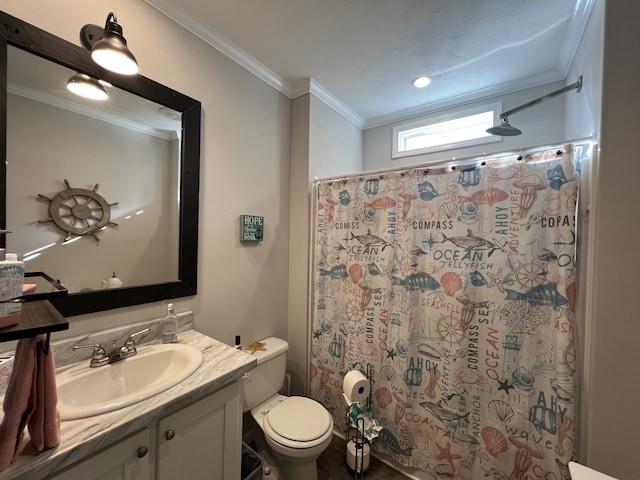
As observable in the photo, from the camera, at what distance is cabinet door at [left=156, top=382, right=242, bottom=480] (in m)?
0.91

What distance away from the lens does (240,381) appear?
1.15m

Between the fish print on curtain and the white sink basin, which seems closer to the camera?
the white sink basin

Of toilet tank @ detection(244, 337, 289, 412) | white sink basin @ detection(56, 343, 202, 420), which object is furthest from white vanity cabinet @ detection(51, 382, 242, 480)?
toilet tank @ detection(244, 337, 289, 412)

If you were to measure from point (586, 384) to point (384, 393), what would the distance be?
987 millimetres

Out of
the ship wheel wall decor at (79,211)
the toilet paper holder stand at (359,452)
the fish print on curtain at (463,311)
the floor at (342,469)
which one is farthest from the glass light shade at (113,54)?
the floor at (342,469)

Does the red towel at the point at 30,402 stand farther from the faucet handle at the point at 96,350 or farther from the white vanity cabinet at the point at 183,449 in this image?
the faucet handle at the point at 96,350

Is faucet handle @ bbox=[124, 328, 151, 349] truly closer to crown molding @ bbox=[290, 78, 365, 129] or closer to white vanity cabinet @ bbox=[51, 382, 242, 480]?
white vanity cabinet @ bbox=[51, 382, 242, 480]

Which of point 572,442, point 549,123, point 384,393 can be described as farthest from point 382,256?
point 549,123

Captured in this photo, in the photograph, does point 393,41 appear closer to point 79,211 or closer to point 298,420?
point 79,211

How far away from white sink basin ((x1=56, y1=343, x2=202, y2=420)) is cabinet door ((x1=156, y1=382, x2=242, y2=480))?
5.5 inches

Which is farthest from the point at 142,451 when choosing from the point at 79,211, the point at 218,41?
the point at 218,41

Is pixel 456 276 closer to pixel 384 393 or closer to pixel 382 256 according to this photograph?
pixel 382 256

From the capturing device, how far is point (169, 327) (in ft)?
4.32

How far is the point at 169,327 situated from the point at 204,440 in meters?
0.54
